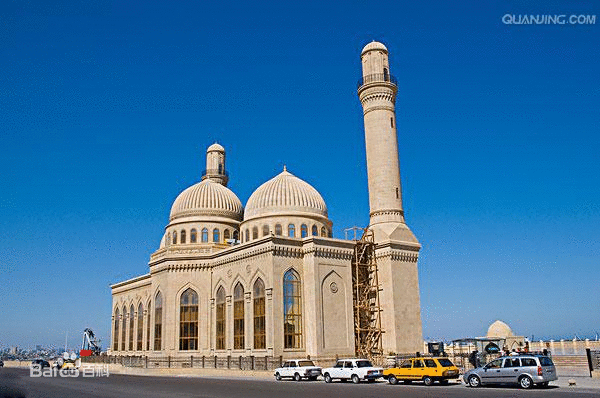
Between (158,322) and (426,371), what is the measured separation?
2844 cm

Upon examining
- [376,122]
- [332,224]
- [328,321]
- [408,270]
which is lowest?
[328,321]

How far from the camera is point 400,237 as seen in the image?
45375 mm

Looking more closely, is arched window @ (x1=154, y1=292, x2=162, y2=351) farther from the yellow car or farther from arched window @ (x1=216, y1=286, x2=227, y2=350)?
the yellow car

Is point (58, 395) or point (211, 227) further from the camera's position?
point (211, 227)

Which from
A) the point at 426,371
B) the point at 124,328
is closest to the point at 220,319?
the point at 124,328

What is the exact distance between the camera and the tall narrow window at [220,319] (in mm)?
45219

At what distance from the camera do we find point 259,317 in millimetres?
41375

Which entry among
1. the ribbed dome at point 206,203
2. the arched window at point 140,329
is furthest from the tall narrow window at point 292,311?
the arched window at point 140,329

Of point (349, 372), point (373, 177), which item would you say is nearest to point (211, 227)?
point (373, 177)

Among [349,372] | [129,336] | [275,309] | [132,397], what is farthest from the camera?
[129,336]

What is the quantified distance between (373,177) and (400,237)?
5.43m

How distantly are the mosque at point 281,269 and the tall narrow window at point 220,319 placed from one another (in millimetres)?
94

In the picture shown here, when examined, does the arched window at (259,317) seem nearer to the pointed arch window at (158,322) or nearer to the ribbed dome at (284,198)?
the ribbed dome at (284,198)

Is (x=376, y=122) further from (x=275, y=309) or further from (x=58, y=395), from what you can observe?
(x=58, y=395)
